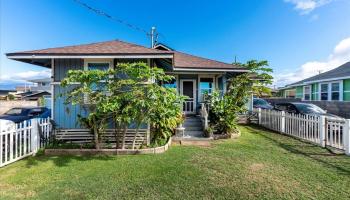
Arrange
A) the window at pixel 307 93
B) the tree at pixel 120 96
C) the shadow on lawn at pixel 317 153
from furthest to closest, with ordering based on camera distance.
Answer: the window at pixel 307 93, the tree at pixel 120 96, the shadow on lawn at pixel 317 153

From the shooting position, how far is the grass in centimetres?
398

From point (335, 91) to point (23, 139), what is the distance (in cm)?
2237

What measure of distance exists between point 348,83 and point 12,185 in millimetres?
21683

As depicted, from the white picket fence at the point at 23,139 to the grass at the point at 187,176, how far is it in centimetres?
35

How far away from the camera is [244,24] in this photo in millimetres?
16781

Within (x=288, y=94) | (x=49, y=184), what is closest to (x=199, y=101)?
(x=49, y=184)

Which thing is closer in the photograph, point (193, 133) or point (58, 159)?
point (58, 159)

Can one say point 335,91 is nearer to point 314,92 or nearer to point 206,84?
point 314,92

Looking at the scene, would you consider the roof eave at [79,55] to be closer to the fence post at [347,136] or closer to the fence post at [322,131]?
the fence post at [322,131]

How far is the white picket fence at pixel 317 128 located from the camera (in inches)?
265

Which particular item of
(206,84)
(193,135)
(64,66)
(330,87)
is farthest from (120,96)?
(330,87)

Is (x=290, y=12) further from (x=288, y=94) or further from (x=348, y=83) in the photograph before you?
(x=288, y=94)

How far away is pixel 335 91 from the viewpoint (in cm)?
1805

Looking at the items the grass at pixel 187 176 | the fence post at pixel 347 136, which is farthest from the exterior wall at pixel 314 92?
the grass at pixel 187 176
